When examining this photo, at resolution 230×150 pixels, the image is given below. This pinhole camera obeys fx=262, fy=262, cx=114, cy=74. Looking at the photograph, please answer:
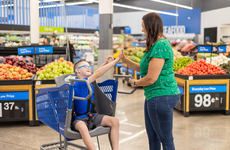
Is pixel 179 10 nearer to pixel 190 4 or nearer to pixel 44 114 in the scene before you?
pixel 190 4

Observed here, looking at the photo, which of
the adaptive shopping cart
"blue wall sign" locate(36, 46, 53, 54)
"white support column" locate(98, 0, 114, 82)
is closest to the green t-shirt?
the adaptive shopping cart

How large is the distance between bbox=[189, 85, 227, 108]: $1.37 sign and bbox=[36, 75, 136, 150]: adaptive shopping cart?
2.91 metres

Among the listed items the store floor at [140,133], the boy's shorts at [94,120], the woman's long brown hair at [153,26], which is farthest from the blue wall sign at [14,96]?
the woman's long brown hair at [153,26]

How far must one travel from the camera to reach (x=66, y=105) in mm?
2311

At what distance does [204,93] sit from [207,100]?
0.15 meters

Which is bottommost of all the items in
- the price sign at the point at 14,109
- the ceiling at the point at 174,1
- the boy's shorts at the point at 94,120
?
the price sign at the point at 14,109

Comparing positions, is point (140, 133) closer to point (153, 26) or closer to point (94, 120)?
point (94, 120)

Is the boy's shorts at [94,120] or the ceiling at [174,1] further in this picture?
the ceiling at [174,1]

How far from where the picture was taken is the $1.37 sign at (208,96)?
5098 millimetres

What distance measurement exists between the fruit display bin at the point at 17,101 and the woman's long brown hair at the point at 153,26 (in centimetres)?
284

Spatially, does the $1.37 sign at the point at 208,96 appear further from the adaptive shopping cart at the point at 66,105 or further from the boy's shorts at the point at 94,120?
the boy's shorts at the point at 94,120

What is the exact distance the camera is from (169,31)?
19.9 meters

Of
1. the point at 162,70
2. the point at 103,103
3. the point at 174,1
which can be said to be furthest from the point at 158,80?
the point at 174,1

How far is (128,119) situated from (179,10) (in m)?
16.4
